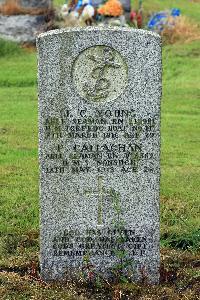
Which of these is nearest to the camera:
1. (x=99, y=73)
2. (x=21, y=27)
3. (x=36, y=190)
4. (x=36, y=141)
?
(x=99, y=73)

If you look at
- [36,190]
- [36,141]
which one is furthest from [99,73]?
[36,141]

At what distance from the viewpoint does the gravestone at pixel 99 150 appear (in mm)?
5312

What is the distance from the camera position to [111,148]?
544cm

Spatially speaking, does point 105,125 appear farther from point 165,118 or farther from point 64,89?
point 165,118

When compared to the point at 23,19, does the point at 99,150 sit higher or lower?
lower

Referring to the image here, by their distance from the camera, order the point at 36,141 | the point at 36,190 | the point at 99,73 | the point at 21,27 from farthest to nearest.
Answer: the point at 21,27, the point at 36,141, the point at 36,190, the point at 99,73

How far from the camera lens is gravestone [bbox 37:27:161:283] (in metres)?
5.31

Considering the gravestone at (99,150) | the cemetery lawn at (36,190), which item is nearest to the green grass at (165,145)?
the cemetery lawn at (36,190)

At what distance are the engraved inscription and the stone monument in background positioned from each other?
14.1m

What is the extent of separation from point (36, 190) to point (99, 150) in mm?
2904

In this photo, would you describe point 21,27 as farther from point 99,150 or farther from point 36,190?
point 99,150

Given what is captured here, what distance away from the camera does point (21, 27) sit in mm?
19359

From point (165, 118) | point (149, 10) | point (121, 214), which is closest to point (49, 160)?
point (121, 214)

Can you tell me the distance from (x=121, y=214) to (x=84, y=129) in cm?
70
